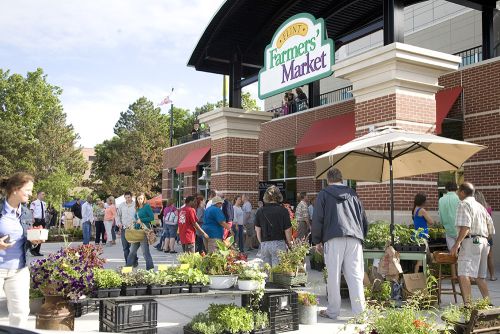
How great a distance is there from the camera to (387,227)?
8.64 m

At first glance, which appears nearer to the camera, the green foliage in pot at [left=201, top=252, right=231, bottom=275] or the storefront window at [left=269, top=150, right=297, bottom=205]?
the green foliage in pot at [left=201, top=252, right=231, bottom=275]

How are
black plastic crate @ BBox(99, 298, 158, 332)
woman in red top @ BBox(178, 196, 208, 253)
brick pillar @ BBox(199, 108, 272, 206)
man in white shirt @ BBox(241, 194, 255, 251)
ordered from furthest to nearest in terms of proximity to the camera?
1. brick pillar @ BBox(199, 108, 272, 206)
2. man in white shirt @ BBox(241, 194, 255, 251)
3. woman in red top @ BBox(178, 196, 208, 253)
4. black plastic crate @ BBox(99, 298, 158, 332)

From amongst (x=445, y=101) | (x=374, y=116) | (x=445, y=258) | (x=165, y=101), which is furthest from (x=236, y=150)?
(x=165, y=101)

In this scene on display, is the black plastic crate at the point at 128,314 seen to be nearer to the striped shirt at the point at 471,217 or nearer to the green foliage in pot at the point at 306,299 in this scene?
the green foliage in pot at the point at 306,299

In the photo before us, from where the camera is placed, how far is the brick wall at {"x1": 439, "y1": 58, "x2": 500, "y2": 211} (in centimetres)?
1281

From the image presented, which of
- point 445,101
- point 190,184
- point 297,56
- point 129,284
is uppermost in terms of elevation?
point 297,56

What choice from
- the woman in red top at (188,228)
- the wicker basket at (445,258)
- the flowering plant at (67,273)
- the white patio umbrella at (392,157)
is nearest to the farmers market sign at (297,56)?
the white patio umbrella at (392,157)

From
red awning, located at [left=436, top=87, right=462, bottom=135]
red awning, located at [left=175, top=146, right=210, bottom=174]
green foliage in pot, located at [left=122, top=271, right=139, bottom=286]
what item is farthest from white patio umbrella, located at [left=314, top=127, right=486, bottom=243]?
red awning, located at [left=175, top=146, right=210, bottom=174]

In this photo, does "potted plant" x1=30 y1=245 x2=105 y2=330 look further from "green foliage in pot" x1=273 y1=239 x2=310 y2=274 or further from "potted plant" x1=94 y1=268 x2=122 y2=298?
"green foliage in pot" x1=273 y1=239 x2=310 y2=274

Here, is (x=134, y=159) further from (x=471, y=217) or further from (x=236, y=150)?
(x=471, y=217)

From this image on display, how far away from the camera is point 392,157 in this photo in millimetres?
8664

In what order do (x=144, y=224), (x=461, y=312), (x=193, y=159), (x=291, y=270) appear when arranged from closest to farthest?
(x=461, y=312)
(x=291, y=270)
(x=144, y=224)
(x=193, y=159)

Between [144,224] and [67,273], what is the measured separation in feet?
16.8

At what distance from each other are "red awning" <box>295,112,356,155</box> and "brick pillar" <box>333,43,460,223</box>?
427 cm
